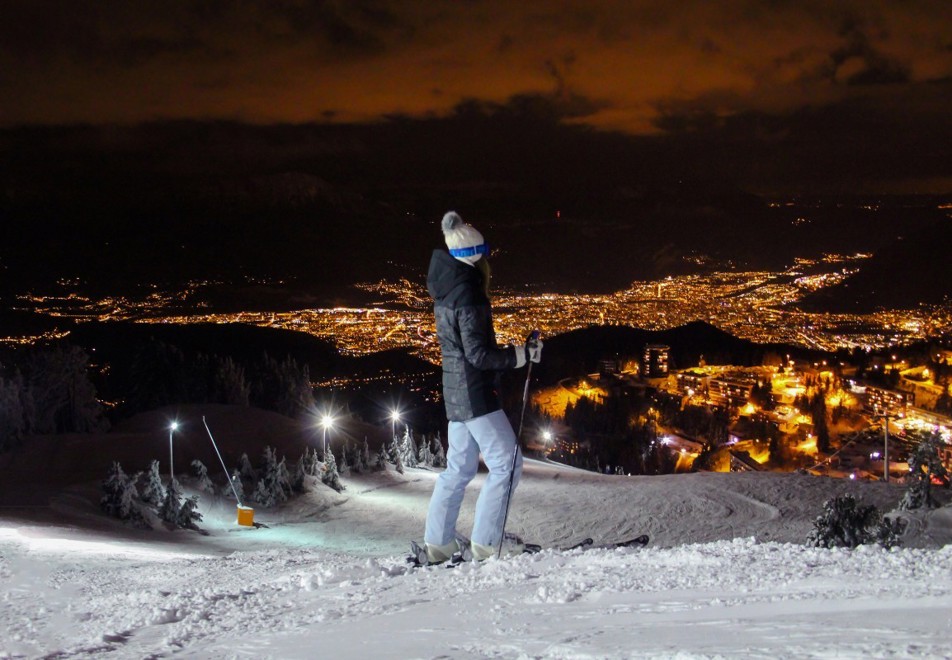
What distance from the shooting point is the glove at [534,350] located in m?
6.75

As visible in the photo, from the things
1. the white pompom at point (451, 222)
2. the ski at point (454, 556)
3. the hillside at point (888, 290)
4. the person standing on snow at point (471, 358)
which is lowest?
the ski at point (454, 556)

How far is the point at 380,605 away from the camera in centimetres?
575

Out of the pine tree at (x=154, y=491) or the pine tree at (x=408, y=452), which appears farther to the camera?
the pine tree at (x=408, y=452)

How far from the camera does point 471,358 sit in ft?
21.4

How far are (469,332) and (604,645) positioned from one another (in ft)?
9.09

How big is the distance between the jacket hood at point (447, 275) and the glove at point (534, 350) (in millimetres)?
604

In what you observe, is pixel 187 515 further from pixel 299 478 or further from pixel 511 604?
pixel 511 604

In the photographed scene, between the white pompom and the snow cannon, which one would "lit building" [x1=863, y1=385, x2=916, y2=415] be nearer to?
the snow cannon

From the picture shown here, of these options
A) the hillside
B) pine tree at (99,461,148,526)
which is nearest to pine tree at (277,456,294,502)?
pine tree at (99,461,148,526)

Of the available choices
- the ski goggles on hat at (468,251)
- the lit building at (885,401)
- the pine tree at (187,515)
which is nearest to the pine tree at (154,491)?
the pine tree at (187,515)

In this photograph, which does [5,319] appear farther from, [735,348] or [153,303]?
[735,348]

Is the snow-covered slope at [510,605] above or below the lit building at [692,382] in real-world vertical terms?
above

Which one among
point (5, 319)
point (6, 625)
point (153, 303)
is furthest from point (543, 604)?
point (153, 303)

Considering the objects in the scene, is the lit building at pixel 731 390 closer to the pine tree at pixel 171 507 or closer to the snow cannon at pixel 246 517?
the snow cannon at pixel 246 517
